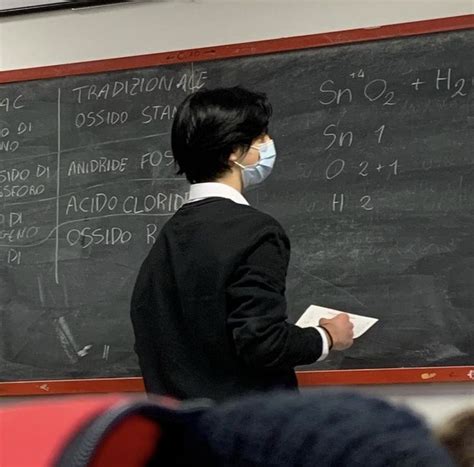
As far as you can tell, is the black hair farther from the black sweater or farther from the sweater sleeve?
the sweater sleeve

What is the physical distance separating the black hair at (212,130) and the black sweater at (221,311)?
0.26ft

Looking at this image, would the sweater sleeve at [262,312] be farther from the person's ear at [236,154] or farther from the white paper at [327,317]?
the white paper at [327,317]

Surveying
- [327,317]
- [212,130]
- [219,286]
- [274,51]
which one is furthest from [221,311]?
[274,51]

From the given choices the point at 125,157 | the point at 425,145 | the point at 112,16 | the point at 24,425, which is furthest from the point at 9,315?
the point at 24,425

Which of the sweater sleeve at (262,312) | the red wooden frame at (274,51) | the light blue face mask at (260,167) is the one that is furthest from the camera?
the red wooden frame at (274,51)

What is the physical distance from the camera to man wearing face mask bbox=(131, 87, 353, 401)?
132 cm

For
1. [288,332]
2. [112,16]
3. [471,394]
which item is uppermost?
[112,16]

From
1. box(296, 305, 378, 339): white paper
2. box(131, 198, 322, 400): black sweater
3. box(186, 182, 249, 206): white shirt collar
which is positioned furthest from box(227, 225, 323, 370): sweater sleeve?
box(296, 305, 378, 339): white paper

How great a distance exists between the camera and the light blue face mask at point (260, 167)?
1540mm

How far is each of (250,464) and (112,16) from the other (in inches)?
88.6

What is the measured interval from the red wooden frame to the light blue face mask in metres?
0.68

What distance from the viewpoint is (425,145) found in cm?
210

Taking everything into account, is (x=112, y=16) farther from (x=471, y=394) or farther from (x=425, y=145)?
(x=471, y=394)

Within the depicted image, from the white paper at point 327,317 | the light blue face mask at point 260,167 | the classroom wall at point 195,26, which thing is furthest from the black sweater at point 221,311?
the classroom wall at point 195,26
